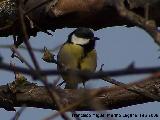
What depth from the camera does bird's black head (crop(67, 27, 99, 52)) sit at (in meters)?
2.93

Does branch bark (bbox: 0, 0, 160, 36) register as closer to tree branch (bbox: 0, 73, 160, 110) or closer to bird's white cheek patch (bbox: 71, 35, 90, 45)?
tree branch (bbox: 0, 73, 160, 110)

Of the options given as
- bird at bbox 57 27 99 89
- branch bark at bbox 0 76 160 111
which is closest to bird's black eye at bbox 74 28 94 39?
bird at bbox 57 27 99 89

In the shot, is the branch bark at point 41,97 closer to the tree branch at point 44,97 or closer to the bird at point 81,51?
the tree branch at point 44,97

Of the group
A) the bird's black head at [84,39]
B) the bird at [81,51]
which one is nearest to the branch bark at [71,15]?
the bird at [81,51]

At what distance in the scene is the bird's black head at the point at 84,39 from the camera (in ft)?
9.60

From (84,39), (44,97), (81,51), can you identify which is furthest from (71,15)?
(84,39)

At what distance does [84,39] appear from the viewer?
2.96 m

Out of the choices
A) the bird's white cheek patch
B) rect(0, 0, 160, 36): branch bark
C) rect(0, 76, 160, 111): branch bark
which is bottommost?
rect(0, 76, 160, 111): branch bark

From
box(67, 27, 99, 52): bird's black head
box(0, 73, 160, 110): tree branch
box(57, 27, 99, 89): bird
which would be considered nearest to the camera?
box(0, 73, 160, 110): tree branch

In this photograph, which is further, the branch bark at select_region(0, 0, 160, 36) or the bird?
the bird

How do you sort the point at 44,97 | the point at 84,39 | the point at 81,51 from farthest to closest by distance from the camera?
the point at 84,39 → the point at 81,51 → the point at 44,97

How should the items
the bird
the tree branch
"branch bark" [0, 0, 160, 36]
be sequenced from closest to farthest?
1. "branch bark" [0, 0, 160, 36]
2. the tree branch
3. the bird

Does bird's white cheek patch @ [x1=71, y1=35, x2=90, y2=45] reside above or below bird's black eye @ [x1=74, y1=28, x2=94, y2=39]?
below

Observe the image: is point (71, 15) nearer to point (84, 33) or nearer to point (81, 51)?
point (81, 51)
